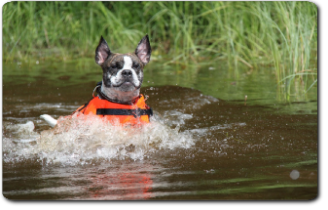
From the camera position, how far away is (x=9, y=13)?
9.78m

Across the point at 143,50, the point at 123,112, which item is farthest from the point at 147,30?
the point at 123,112

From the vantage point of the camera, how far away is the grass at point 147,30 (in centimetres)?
871

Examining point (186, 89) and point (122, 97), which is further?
point (186, 89)

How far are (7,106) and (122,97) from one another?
2.29m

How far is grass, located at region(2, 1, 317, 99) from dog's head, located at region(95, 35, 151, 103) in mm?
3808

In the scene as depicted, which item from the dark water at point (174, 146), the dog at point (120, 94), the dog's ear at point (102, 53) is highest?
the dog's ear at point (102, 53)

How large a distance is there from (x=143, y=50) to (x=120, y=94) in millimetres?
639

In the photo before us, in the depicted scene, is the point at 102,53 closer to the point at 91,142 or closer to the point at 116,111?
the point at 116,111

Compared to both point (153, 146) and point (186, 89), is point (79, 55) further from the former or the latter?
point (153, 146)

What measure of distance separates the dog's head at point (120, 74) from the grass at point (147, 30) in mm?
3808

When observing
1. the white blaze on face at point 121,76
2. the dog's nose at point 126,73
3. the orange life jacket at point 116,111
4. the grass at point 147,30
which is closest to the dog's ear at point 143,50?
the white blaze on face at point 121,76

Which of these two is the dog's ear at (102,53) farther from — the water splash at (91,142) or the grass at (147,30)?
the grass at (147,30)

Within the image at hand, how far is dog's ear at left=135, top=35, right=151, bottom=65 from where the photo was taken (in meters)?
5.04
